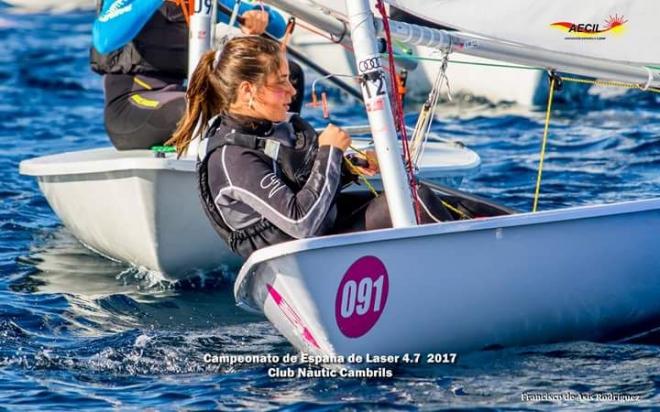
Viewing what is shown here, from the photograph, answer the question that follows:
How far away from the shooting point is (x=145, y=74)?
6.26 meters

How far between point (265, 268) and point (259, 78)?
588 millimetres

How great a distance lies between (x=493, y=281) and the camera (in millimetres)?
4223

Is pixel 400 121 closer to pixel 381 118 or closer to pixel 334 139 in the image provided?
pixel 381 118

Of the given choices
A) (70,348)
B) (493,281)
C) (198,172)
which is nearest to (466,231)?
(493,281)

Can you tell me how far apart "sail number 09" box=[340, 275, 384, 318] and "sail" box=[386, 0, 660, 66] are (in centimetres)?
117

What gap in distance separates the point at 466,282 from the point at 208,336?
1.14 m

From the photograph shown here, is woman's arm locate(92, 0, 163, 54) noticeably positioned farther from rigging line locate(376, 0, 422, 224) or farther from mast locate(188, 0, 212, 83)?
rigging line locate(376, 0, 422, 224)

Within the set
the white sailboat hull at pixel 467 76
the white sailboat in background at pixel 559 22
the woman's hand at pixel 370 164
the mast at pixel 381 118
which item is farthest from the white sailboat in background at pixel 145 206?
the white sailboat hull at pixel 467 76

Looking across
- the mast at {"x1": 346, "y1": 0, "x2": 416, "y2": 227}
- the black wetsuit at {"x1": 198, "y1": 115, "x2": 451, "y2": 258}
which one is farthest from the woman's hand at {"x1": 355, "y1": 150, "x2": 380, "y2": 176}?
the mast at {"x1": 346, "y1": 0, "x2": 416, "y2": 227}

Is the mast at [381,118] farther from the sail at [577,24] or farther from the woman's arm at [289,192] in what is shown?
the sail at [577,24]

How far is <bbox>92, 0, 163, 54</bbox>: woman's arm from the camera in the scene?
5824mm

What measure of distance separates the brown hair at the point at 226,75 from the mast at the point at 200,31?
1.36 metres

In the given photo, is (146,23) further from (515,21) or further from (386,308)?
(386,308)

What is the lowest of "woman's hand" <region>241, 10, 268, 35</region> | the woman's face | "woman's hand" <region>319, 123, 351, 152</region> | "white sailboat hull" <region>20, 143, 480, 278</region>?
"white sailboat hull" <region>20, 143, 480, 278</region>
